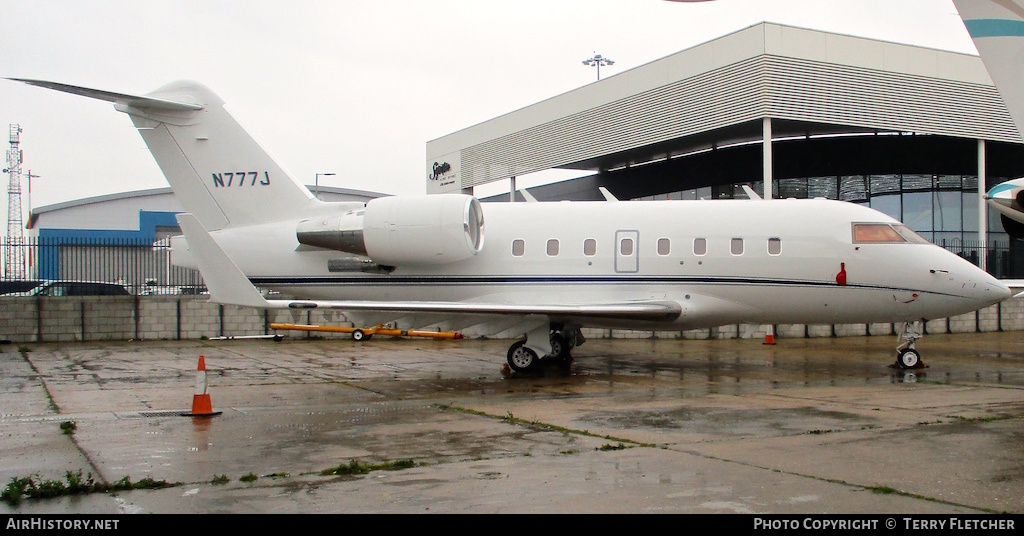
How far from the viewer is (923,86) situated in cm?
2702

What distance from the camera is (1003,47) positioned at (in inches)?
268

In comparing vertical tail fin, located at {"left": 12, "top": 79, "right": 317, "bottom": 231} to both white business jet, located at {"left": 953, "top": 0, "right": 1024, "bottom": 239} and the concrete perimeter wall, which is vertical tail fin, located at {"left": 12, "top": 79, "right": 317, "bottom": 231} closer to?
the concrete perimeter wall

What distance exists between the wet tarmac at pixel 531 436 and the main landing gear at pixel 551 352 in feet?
1.11

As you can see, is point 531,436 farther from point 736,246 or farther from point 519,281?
point 736,246

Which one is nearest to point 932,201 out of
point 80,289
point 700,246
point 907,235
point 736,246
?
point 907,235

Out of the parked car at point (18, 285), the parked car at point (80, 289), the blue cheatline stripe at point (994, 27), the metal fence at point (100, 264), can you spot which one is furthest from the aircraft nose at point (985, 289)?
the parked car at point (18, 285)

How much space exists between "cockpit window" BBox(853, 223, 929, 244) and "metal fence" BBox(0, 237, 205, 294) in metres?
16.8

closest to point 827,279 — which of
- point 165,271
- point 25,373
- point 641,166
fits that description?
point 25,373

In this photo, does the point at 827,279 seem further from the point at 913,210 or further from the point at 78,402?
the point at 913,210

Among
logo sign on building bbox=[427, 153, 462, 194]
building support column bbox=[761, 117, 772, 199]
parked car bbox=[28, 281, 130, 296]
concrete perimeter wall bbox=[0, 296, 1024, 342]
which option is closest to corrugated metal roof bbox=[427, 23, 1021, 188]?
building support column bbox=[761, 117, 772, 199]

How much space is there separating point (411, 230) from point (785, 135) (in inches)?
904

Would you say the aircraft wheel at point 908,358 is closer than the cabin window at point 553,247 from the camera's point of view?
Yes

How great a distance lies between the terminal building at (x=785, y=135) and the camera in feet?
83.6

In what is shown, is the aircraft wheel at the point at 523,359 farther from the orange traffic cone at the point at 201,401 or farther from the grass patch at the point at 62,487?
the grass patch at the point at 62,487
